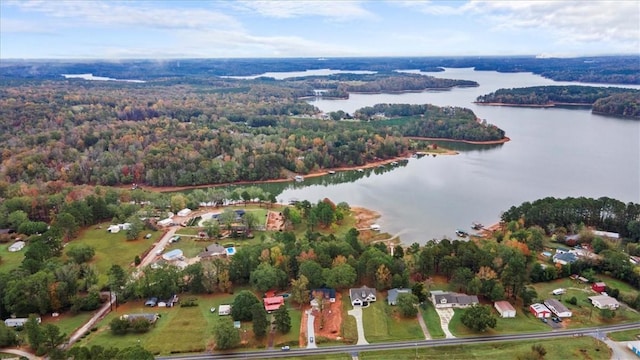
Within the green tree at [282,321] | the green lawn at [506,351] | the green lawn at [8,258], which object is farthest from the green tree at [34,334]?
the green lawn at [506,351]

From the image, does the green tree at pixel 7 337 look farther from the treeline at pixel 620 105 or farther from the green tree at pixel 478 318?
the treeline at pixel 620 105

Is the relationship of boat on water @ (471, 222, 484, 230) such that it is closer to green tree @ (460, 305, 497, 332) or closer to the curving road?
the curving road

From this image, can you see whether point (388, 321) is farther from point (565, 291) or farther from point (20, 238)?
point (20, 238)

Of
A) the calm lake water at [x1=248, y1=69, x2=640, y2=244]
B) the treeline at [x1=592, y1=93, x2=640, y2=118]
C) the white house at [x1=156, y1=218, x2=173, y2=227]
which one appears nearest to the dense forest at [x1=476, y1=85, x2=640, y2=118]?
the treeline at [x1=592, y1=93, x2=640, y2=118]

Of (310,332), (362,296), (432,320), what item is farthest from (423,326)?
(310,332)

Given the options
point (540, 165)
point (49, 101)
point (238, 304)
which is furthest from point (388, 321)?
point (49, 101)
